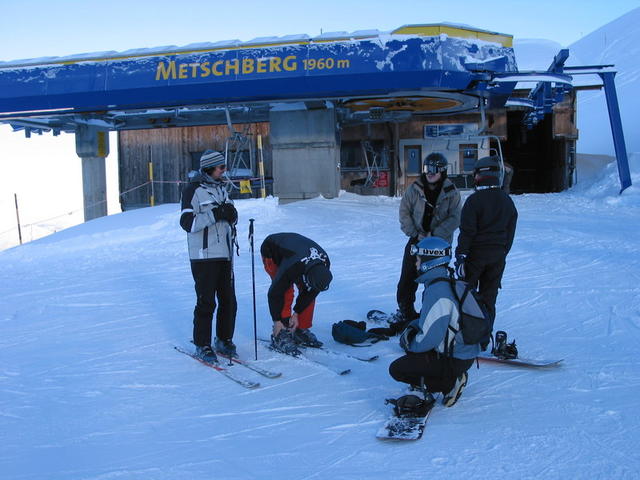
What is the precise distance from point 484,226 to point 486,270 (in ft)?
1.24

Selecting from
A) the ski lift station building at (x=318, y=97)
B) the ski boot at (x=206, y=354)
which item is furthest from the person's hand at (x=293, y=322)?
the ski lift station building at (x=318, y=97)

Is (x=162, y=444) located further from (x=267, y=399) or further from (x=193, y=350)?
(x=193, y=350)

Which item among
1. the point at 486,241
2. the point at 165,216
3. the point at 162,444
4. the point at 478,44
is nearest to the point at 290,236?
the point at 486,241

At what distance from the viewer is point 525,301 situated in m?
6.84

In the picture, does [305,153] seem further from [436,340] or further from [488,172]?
[436,340]

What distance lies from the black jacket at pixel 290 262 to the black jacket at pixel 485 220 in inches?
45.6

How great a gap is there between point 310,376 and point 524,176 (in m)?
25.4

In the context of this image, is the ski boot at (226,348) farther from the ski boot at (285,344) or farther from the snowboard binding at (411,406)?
the snowboard binding at (411,406)

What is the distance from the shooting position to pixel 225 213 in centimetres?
492

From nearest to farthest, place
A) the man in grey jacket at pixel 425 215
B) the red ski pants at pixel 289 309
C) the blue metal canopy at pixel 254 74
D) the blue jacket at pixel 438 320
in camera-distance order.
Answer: the blue jacket at pixel 438 320
the red ski pants at pixel 289 309
the man in grey jacket at pixel 425 215
the blue metal canopy at pixel 254 74

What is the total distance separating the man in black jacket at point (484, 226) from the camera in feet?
16.0

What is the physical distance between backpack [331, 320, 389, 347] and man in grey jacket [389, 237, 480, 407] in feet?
5.40

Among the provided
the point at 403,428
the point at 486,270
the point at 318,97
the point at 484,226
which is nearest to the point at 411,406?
the point at 403,428

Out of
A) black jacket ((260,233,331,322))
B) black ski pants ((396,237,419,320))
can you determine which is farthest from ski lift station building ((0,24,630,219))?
black jacket ((260,233,331,322))
